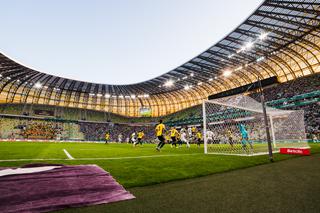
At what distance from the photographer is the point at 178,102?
56656 mm

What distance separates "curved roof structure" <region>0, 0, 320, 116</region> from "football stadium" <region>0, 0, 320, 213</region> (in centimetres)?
20

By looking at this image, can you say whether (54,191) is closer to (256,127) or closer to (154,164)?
(154,164)

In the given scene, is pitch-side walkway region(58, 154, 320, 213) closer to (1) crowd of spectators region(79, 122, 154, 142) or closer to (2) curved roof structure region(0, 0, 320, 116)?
(2) curved roof structure region(0, 0, 320, 116)

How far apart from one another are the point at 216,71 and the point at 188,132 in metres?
14.5

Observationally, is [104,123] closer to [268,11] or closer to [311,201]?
[268,11]

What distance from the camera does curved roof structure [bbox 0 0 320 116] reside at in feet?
72.3

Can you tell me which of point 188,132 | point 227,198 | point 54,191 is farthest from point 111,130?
point 227,198

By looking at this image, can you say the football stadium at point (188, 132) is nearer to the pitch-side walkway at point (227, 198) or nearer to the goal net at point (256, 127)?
the pitch-side walkway at point (227, 198)

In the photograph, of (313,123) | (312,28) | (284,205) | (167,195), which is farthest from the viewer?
(313,123)

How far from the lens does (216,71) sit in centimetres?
3544

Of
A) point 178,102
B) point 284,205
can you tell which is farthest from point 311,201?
point 178,102

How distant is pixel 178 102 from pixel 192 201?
179ft

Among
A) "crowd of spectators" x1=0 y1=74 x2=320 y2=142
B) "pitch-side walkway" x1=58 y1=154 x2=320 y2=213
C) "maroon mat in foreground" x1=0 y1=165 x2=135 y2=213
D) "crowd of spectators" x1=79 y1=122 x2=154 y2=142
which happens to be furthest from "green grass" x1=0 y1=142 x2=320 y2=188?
"crowd of spectators" x1=79 y1=122 x2=154 y2=142

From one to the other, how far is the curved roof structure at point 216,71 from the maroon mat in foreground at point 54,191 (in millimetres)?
23804
